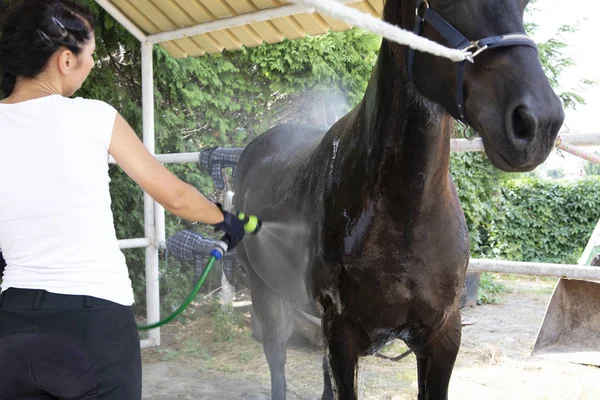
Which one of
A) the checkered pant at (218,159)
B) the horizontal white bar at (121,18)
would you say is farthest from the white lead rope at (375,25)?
the horizontal white bar at (121,18)

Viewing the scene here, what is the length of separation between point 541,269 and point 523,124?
2.12m

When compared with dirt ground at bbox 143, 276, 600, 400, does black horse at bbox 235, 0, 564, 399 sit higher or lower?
higher

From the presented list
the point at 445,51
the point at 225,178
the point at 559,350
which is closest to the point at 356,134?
the point at 445,51

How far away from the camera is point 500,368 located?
3.88 m

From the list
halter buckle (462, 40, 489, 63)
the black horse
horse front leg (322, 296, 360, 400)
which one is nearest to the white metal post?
the black horse

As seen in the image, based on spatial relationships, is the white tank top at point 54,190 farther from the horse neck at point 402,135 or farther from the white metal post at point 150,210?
the white metal post at point 150,210

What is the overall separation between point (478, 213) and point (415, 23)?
730cm

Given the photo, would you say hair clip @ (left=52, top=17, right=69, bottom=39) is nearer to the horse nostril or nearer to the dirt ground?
the horse nostril

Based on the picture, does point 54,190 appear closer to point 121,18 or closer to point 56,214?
point 56,214

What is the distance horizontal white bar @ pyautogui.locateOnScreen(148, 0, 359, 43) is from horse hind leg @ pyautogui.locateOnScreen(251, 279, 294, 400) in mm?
1708

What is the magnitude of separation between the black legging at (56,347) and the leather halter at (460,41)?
3.32 feet

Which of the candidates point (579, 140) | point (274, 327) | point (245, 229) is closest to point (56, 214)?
point (245, 229)

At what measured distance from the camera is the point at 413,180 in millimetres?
1765

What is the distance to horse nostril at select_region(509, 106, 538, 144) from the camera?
3.88 ft
